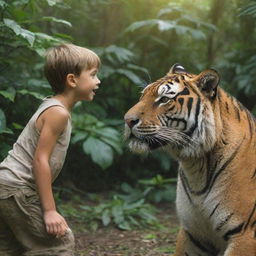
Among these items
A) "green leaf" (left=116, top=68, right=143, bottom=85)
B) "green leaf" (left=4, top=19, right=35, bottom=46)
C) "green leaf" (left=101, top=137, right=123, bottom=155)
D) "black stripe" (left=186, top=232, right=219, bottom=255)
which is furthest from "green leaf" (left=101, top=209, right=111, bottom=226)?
"green leaf" (left=4, top=19, right=35, bottom=46)

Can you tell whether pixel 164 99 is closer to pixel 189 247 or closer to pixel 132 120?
pixel 132 120

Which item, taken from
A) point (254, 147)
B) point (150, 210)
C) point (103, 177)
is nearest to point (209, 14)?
point (103, 177)

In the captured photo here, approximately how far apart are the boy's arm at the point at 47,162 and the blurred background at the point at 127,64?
2307 mm

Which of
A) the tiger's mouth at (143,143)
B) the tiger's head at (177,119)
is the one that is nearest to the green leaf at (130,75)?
the tiger's head at (177,119)

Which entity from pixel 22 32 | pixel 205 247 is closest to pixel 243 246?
pixel 205 247

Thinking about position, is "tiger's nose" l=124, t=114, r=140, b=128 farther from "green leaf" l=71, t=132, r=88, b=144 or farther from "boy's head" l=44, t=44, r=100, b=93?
"green leaf" l=71, t=132, r=88, b=144

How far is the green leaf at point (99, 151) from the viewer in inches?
221

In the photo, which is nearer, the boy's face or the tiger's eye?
the boy's face

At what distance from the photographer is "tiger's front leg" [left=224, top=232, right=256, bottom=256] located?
11.1ft

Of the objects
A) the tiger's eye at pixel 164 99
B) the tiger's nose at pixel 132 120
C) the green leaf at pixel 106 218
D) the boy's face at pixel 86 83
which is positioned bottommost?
the green leaf at pixel 106 218

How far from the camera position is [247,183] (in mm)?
3465

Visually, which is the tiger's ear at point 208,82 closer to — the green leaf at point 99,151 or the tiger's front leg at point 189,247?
the tiger's front leg at point 189,247

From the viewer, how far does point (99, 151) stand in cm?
568

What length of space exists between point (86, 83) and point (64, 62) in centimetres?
19
